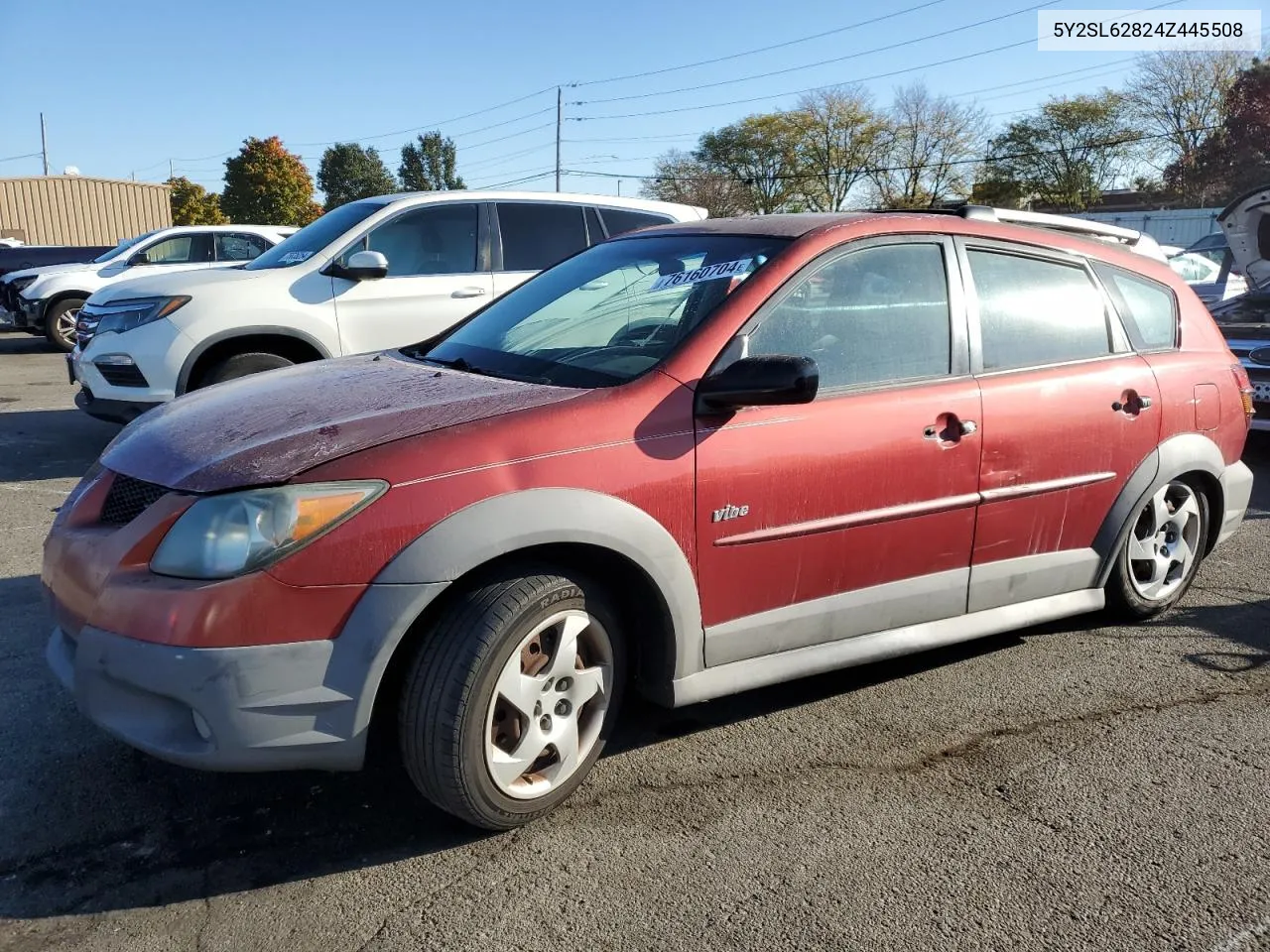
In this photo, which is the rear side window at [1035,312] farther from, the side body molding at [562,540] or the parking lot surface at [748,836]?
the side body molding at [562,540]

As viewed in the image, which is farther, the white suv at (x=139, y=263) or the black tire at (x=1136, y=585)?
the white suv at (x=139, y=263)

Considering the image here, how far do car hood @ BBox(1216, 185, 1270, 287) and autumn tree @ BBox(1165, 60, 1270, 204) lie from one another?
4080 centimetres

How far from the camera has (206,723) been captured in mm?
2424

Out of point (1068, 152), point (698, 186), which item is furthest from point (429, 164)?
point (1068, 152)

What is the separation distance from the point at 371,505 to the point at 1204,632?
12.0ft

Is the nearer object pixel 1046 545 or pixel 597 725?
pixel 597 725

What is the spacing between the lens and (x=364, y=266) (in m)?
6.83

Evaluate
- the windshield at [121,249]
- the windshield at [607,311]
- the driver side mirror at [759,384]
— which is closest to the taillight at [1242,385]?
the windshield at [607,311]

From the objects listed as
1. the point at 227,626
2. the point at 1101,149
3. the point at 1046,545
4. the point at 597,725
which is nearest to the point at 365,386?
the point at 227,626

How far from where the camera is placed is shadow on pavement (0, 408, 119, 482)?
6.98m

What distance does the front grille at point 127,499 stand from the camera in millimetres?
2668

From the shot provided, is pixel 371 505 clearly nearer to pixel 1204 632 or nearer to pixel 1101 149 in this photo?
pixel 1204 632

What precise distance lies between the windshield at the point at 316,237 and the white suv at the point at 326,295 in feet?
0.04

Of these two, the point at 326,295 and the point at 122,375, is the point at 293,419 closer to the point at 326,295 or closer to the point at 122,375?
the point at 326,295
